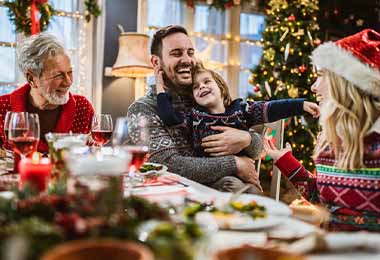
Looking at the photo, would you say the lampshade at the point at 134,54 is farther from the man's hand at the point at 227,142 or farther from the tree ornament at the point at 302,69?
the man's hand at the point at 227,142

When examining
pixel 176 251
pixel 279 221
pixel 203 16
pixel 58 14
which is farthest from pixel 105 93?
pixel 176 251

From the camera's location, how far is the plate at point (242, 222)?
95 cm

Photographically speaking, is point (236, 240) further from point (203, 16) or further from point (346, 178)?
point (203, 16)

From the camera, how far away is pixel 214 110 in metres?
2.32

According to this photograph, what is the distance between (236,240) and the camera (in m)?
0.84

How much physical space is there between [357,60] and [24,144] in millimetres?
1115

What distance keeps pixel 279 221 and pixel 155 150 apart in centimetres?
120

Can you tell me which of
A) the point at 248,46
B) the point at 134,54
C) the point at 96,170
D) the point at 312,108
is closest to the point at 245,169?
the point at 312,108

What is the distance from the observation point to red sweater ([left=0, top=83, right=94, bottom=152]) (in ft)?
8.21

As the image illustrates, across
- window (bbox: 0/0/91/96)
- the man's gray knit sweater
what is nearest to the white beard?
the man's gray knit sweater

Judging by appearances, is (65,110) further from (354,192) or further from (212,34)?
(212,34)

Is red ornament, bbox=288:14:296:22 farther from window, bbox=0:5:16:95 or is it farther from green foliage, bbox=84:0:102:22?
window, bbox=0:5:16:95

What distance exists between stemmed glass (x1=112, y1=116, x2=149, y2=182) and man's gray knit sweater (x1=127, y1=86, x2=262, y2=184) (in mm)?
639

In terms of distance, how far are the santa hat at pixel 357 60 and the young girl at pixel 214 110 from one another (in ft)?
1.88
